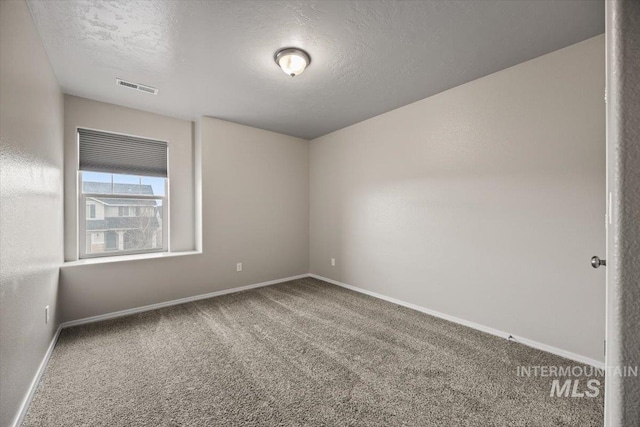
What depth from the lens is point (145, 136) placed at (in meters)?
3.59

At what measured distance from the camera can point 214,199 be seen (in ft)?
12.8

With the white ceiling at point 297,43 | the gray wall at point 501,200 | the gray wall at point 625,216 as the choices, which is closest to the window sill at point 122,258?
the white ceiling at point 297,43

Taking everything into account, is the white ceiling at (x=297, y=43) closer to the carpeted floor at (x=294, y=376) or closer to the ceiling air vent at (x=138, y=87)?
the ceiling air vent at (x=138, y=87)

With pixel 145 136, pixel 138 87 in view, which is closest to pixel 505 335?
pixel 138 87

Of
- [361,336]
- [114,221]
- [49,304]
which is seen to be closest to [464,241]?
[361,336]

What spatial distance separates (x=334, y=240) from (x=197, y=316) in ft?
7.48

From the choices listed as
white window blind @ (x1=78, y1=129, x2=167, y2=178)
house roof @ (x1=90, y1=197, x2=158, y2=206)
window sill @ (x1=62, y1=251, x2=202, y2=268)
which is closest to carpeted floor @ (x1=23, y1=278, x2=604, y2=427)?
window sill @ (x1=62, y1=251, x2=202, y2=268)

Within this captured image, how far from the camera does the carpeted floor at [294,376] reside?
162cm

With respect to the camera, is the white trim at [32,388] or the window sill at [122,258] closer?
the white trim at [32,388]

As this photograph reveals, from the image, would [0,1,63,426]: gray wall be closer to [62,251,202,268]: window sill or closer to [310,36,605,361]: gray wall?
[62,251,202,268]: window sill

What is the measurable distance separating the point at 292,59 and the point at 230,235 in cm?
268

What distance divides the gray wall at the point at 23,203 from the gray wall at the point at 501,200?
11.1 feet

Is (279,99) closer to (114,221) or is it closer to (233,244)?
(233,244)

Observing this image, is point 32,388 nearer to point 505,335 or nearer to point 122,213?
point 122,213
